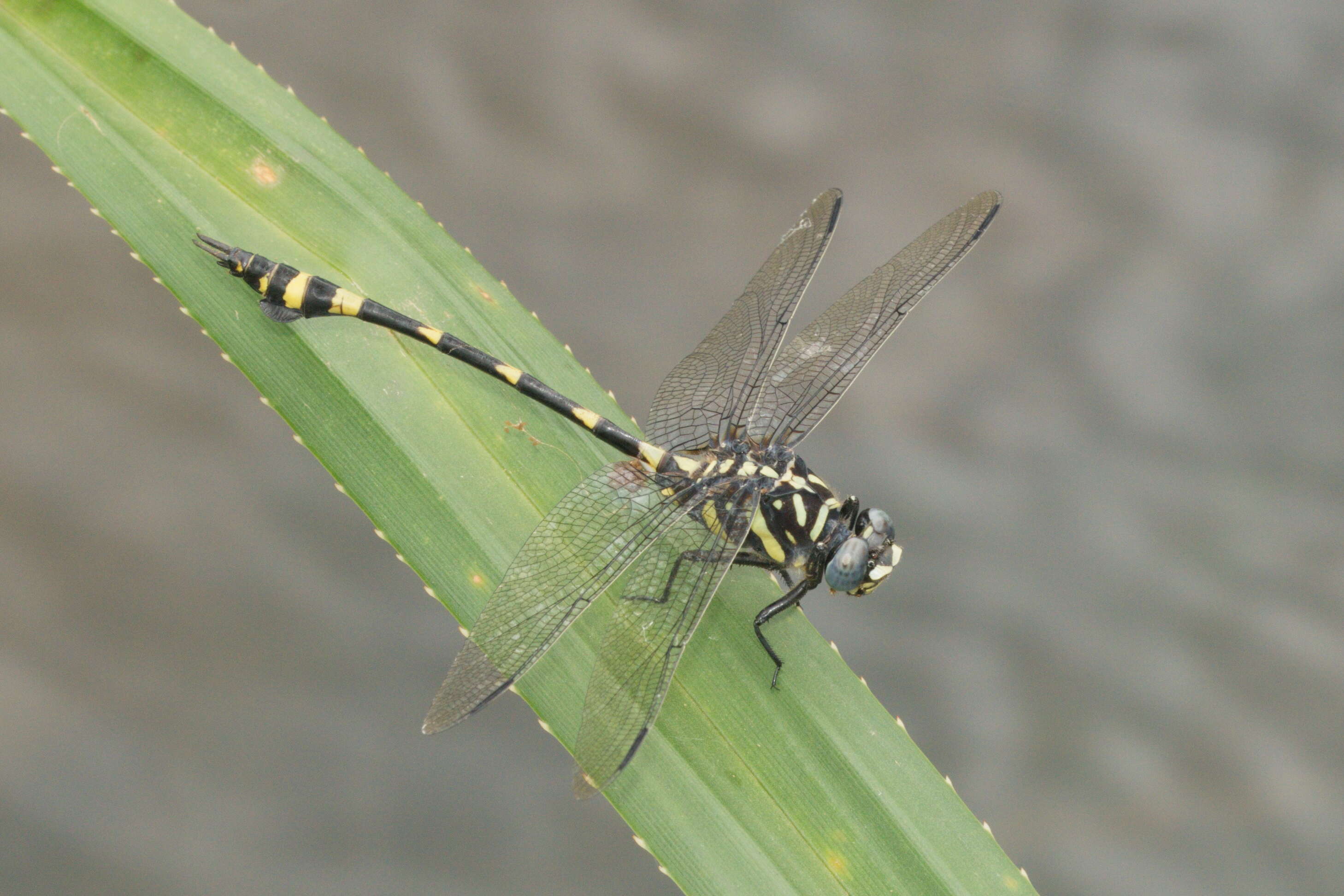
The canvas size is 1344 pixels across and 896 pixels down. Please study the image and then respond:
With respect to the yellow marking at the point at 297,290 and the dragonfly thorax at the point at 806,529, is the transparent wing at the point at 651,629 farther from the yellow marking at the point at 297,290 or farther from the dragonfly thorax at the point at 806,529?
the yellow marking at the point at 297,290

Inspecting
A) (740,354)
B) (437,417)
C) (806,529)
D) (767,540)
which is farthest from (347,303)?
(806,529)

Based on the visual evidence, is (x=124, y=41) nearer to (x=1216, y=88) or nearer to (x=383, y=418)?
(x=383, y=418)

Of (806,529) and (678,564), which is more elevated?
(806,529)

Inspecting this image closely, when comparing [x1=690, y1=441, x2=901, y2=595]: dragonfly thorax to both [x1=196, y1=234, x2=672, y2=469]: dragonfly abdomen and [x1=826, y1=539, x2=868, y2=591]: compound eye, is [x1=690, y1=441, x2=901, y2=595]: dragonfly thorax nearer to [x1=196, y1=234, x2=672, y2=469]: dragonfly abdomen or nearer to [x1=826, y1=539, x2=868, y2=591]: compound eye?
[x1=826, y1=539, x2=868, y2=591]: compound eye

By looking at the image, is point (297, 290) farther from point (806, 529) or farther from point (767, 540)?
point (806, 529)

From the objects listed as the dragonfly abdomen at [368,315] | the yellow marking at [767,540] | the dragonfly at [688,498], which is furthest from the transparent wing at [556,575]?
the yellow marking at [767,540]

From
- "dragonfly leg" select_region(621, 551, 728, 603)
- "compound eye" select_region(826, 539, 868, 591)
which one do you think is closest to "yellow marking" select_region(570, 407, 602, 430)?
"dragonfly leg" select_region(621, 551, 728, 603)
